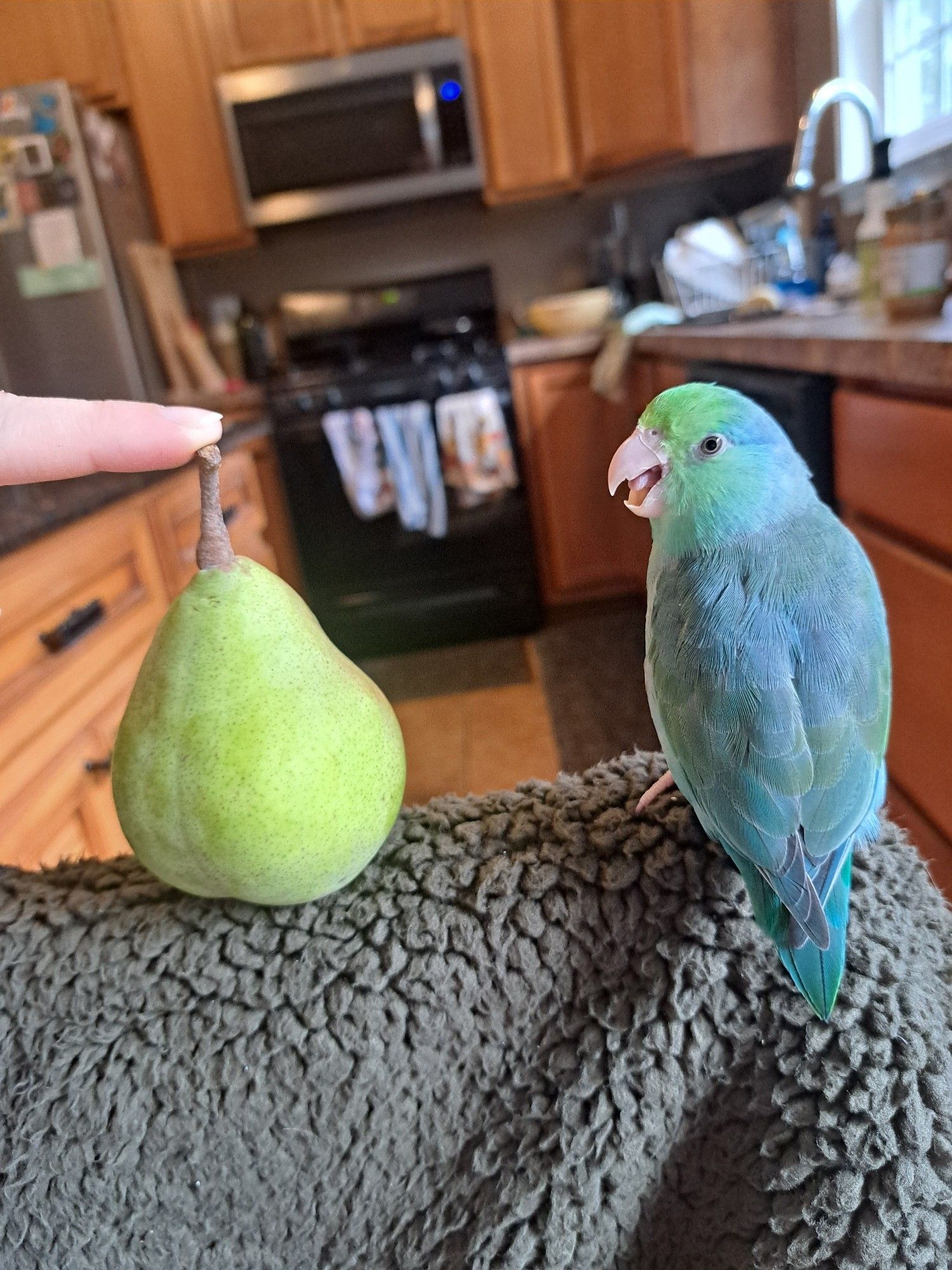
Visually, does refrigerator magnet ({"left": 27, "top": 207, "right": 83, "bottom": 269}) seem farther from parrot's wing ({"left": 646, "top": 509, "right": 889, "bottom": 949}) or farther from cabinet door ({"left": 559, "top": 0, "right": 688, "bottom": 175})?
parrot's wing ({"left": 646, "top": 509, "right": 889, "bottom": 949})

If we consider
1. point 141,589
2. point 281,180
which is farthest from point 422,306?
point 141,589

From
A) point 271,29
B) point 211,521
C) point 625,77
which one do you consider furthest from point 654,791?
point 271,29

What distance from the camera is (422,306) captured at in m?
3.22

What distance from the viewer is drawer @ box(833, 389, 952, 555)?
912mm

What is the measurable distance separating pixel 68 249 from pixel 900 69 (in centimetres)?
233

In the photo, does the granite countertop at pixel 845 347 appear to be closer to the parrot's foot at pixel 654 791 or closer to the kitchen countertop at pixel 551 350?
the parrot's foot at pixel 654 791

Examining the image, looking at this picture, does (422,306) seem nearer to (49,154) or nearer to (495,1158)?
(49,154)

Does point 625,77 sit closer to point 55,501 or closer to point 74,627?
point 55,501

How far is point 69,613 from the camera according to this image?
112cm

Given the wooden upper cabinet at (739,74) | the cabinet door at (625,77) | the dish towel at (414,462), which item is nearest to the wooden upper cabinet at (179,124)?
the dish towel at (414,462)

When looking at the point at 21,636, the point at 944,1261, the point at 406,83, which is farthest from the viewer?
the point at 406,83

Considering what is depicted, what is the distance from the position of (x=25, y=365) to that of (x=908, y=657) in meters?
2.75

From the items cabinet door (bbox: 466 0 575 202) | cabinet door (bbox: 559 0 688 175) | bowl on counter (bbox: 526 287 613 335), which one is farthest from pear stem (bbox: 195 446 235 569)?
cabinet door (bbox: 466 0 575 202)

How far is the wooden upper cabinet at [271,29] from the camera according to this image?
270 centimetres
